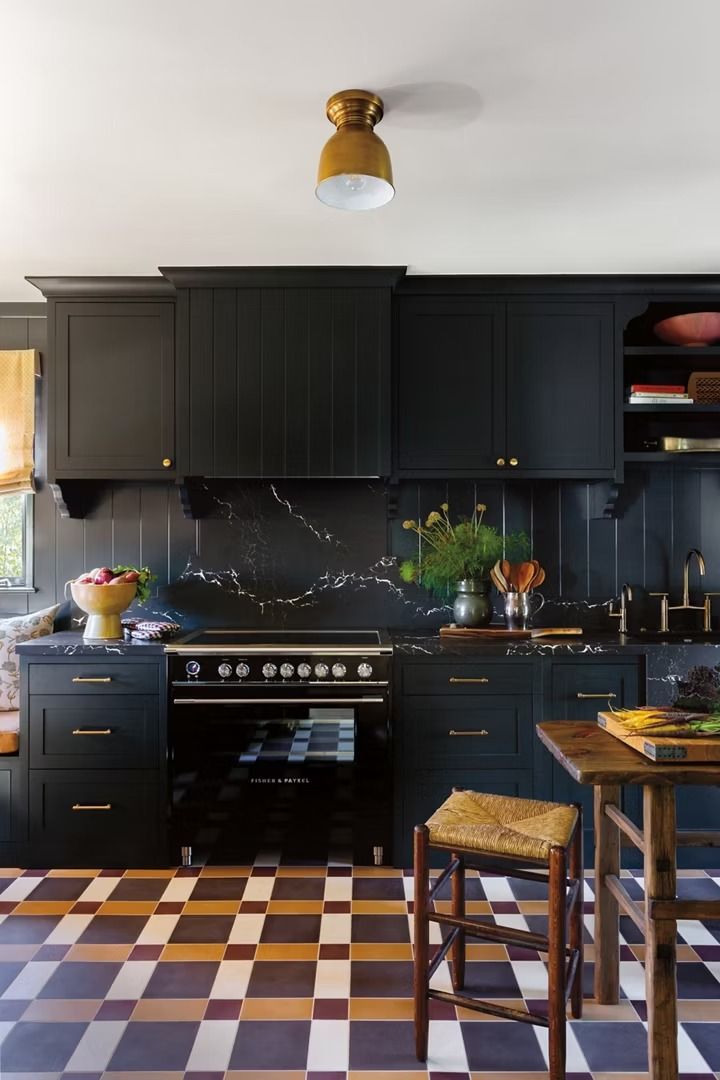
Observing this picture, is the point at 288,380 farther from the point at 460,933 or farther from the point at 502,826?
the point at 460,933

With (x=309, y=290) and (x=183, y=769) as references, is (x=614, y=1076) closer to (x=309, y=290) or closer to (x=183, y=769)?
(x=183, y=769)

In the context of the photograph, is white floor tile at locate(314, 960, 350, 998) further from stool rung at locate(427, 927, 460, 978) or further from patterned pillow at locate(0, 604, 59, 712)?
patterned pillow at locate(0, 604, 59, 712)

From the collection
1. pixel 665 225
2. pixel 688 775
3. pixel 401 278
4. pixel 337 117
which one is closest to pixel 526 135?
pixel 337 117

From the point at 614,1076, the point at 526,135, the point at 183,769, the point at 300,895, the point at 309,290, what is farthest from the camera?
the point at 309,290

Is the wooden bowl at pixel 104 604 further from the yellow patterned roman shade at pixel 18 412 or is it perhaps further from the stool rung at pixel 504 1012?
the stool rung at pixel 504 1012

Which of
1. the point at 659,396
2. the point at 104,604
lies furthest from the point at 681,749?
the point at 104,604

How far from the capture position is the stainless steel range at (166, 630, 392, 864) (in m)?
3.11

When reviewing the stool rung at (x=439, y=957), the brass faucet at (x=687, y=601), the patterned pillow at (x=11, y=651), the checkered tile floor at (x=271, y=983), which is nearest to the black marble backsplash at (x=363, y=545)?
the brass faucet at (x=687, y=601)

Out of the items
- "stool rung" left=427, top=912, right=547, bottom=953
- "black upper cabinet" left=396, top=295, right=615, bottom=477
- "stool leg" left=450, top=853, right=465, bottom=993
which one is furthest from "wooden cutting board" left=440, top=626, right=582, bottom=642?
"stool rung" left=427, top=912, right=547, bottom=953

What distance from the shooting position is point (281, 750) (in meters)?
3.11

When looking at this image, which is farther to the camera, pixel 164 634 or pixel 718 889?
pixel 164 634

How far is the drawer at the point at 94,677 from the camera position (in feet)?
10.4

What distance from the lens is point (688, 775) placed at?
163cm

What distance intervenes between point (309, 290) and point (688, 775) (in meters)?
2.56
